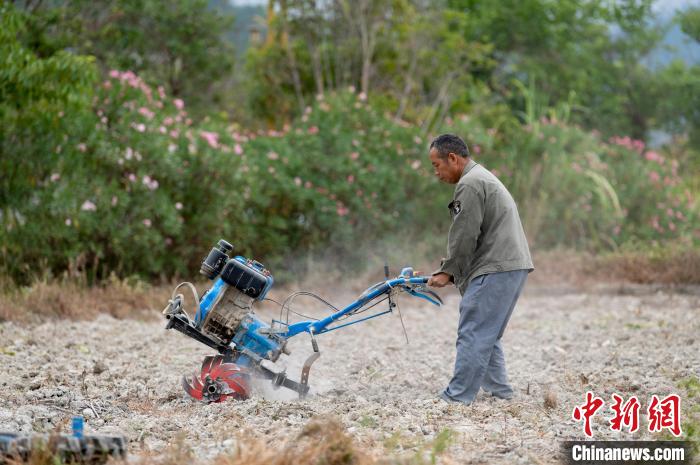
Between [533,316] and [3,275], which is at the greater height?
[3,275]

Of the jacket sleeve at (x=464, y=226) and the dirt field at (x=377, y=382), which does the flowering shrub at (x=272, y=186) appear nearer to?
the dirt field at (x=377, y=382)

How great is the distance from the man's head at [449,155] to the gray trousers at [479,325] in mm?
782

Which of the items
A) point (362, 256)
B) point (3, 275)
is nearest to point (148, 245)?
point (3, 275)

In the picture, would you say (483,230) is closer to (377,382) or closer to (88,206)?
(377,382)

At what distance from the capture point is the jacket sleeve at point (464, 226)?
6.38 metres

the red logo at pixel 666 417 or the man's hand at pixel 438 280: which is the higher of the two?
the man's hand at pixel 438 280

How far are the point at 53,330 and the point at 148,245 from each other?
272 cm

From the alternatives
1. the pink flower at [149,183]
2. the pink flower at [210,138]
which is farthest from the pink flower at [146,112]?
the pink flower at [149,183]

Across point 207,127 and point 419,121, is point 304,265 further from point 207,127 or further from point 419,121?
point 419,121

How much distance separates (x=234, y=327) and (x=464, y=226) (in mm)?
1711

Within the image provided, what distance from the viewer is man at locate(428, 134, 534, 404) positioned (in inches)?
252

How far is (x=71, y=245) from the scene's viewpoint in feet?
37.6

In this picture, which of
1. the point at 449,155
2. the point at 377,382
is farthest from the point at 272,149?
the point at 449,155

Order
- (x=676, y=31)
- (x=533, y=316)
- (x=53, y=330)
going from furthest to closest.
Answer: (x=676, y=31) < (x=533, y=316) < (x=53, y=330)
